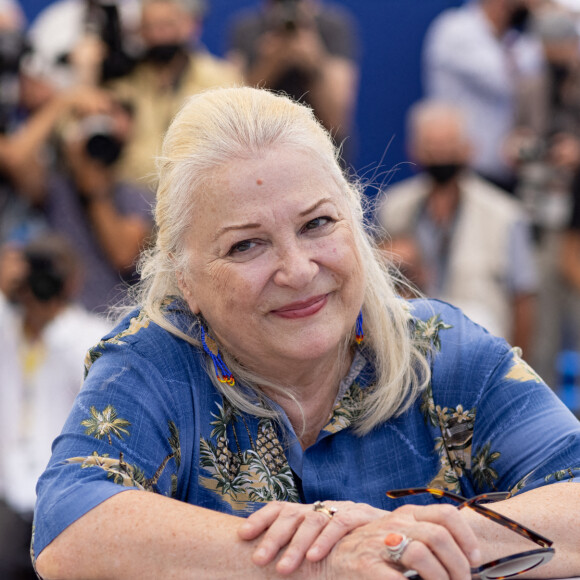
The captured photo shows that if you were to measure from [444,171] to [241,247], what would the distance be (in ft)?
11.8

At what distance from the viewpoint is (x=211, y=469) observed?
186 cm

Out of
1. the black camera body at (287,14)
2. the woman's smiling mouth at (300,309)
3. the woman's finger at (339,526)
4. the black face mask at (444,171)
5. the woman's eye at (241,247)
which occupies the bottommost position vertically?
the woman's finger at (339,526)

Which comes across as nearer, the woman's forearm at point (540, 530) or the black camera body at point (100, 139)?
the woman's forearm at point (540, 530)

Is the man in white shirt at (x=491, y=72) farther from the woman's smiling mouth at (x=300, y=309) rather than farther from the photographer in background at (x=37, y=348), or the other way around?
the woman's smiling mouth at (x=300, y=309)

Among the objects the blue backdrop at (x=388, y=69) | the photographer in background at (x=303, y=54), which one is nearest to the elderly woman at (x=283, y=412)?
the photographer in background at (x=303, y=54)

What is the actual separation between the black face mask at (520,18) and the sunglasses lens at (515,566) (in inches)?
194

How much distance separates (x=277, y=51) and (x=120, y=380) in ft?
11.1

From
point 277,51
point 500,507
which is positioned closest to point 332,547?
point 500,507

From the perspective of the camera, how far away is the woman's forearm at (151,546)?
5.12 feet

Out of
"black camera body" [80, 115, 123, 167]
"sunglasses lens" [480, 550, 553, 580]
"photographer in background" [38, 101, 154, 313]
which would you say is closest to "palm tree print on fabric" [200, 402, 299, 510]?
"sunglasses lens" [480, 550, 553, 580]

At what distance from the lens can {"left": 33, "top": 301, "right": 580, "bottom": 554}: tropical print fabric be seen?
5.87ft

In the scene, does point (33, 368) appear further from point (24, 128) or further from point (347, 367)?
point (347, 367)

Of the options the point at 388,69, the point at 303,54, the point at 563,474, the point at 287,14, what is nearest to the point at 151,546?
the point at 563,474

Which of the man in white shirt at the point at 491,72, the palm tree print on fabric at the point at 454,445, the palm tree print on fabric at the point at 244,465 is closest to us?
the palm tree print on fabric at the point at 244,465
